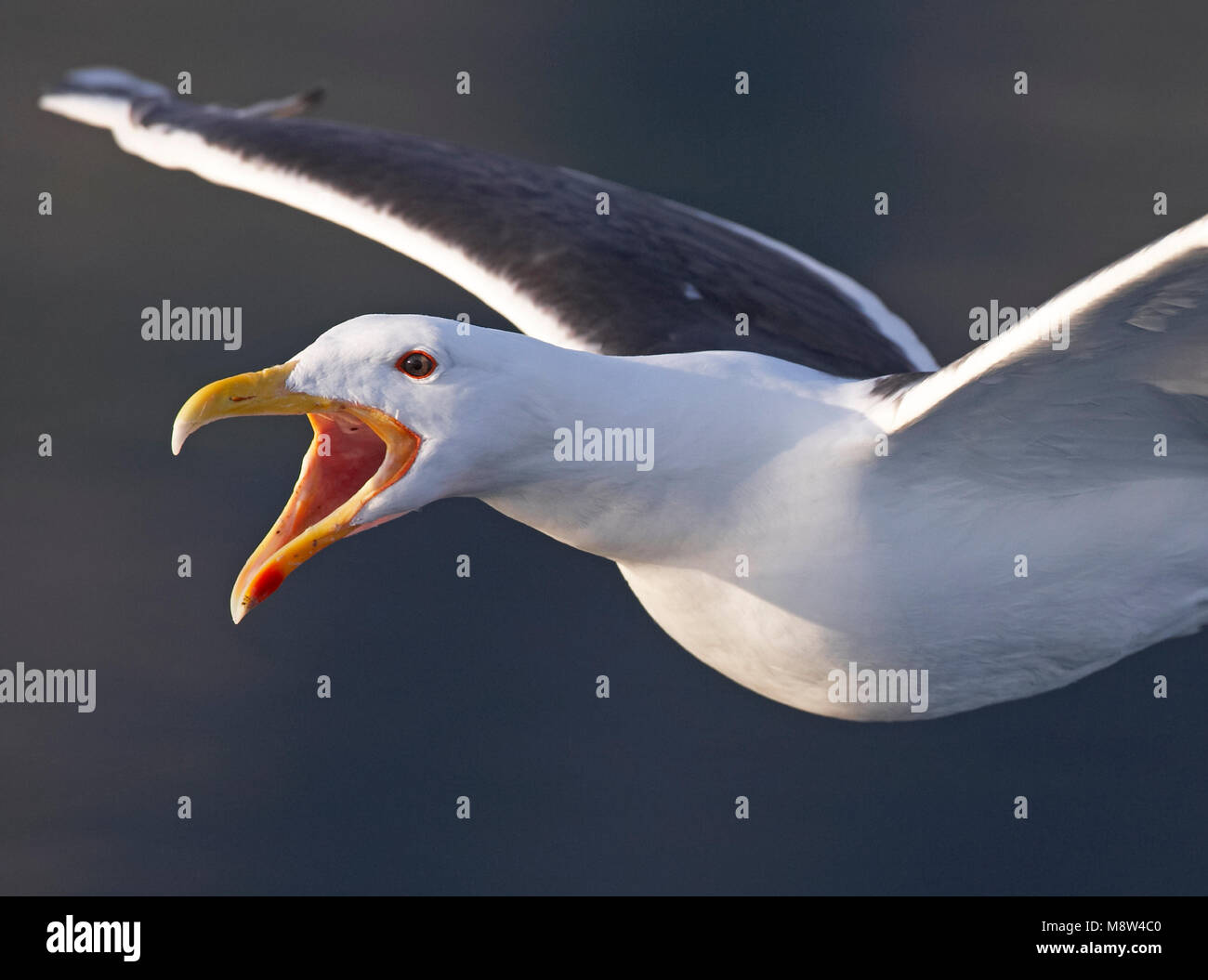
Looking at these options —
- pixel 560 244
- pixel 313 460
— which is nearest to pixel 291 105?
pixel 560 244

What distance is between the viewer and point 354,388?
3758mm

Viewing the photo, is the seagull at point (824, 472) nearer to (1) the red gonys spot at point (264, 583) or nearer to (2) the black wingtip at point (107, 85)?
(1) the red gonys spot at point (264, 583)

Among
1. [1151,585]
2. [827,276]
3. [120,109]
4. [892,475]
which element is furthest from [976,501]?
[120,109]

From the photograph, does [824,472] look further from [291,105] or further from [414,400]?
[291,105]

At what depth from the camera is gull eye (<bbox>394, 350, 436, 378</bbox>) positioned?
12.3 feet

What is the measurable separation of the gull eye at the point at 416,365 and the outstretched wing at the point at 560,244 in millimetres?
1257

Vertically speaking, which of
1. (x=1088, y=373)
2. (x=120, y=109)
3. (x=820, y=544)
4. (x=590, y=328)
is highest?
(x=120, y=109)

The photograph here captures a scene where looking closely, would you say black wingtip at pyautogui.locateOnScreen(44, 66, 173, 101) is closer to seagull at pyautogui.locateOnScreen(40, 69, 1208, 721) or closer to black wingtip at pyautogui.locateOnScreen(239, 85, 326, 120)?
black wingtip at pyautogui.locateOnScreen(239, 85, 326, 120)

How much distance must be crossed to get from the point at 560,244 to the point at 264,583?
6.34 ft

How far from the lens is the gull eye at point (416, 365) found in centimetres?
375

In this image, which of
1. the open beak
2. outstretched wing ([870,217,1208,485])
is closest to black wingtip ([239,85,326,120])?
the open beak

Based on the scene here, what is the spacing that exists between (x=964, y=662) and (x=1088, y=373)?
0.90 m

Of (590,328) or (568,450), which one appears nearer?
(568,450)

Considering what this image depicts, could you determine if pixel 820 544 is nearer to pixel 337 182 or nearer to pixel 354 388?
pixel 354 388
